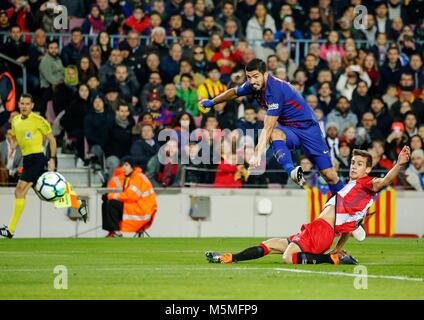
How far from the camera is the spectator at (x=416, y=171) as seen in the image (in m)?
23.0

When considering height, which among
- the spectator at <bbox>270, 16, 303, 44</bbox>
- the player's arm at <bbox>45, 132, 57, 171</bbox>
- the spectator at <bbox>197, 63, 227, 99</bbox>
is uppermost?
the spectator at <bbox>270, 16, 303, 44</bbox>

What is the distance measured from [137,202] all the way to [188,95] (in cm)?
343

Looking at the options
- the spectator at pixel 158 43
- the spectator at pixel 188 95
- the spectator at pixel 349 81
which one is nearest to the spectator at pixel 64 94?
the spectator at pixel 158 43

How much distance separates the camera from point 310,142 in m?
16.0

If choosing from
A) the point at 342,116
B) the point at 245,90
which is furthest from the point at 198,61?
the point at 245,90

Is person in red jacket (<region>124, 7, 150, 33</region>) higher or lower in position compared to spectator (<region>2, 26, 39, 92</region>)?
Answer: higher

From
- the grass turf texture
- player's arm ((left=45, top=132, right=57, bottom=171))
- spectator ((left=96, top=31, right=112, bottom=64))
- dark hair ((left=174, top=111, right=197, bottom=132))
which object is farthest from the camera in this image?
spectator ((left=96, top=31, right=112, bottom=64))

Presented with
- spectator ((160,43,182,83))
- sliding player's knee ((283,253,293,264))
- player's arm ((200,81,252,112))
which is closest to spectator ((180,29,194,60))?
spectator ((160,43,182,83))

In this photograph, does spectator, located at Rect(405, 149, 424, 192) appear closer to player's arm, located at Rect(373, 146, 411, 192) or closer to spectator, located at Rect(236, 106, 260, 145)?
spectator, located at Rect(236, 106, 260, 145)

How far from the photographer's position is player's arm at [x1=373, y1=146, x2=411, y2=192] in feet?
38.9

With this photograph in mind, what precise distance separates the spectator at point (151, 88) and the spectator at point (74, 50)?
5.35ft

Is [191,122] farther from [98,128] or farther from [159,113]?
[98,128]

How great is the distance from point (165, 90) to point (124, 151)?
169 cm

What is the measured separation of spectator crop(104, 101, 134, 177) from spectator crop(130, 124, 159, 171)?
35 cm
